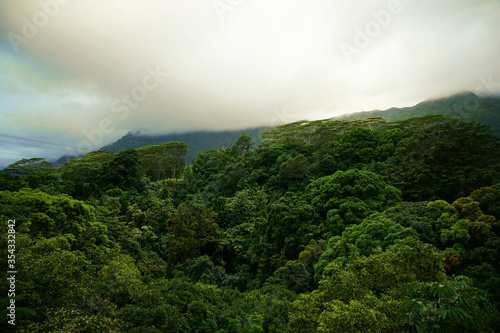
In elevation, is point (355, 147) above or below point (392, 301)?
above

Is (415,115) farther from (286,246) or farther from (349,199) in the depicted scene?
(286,246)

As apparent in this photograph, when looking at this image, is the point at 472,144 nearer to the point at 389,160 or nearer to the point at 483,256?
the point at 389,160

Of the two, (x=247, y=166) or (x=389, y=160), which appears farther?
(x=247, y=166)

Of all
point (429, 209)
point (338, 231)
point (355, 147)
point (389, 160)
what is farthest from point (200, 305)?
point (355, 147)

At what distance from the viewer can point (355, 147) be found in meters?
31.9

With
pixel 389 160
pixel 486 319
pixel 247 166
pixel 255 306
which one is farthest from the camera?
pixel 247 166

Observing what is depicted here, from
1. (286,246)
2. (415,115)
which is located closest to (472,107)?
(286,246)

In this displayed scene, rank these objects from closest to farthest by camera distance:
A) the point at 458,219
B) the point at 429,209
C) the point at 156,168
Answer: the point at 458,219
the point at 429,209
the point at 156,168

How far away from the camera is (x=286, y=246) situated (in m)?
18.2

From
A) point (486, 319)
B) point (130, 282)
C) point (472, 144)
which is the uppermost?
point (472, 144)

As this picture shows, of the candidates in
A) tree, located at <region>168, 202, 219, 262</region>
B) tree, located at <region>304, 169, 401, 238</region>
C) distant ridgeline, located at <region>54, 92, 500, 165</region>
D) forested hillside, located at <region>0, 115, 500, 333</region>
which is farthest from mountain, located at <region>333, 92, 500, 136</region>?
tree, located at <region>168, 202, 219, 262</region>

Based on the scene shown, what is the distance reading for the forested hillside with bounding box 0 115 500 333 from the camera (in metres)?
6.77

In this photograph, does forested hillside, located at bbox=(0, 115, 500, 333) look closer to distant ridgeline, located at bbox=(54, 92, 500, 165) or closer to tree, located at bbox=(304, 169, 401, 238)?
tree, located at bbox=(304, 169, 401, 238)

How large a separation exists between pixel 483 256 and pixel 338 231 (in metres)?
7.14
